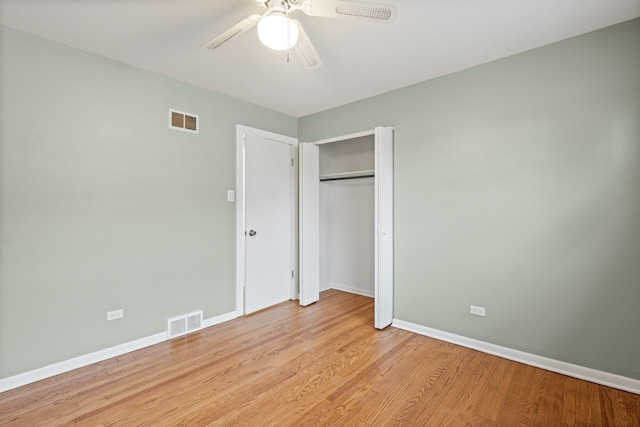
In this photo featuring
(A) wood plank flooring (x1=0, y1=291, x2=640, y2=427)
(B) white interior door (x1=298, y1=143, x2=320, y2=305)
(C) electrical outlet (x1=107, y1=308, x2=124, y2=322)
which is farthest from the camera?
(B) white interior door (x1=298, y1=143, x2=320, y2=305)

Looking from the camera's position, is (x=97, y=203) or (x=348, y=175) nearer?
(x=97, y=203)

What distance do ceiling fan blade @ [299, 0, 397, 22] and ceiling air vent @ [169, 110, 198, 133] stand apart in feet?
6.29

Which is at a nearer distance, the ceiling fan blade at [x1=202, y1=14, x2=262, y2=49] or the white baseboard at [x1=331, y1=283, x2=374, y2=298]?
the ceiling fan blade at [x1=202, y1=14, x2=262, y2=49]

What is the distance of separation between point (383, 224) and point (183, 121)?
7.61ft

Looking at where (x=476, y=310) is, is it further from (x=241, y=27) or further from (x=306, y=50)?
(x=241, y=27)

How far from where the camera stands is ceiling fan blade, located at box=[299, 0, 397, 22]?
1485 millimetres

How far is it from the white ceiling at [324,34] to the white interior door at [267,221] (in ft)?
3.16

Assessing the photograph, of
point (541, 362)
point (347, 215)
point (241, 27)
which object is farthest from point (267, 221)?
point (541, 362)

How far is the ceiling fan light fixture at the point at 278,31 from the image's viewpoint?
1.56 metres

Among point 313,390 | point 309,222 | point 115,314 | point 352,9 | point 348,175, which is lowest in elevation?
point 313,390

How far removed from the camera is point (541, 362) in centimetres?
242

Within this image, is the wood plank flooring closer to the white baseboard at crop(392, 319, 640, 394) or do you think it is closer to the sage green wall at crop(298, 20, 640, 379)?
the white baseboard at crop(392, 319, 640, 394)

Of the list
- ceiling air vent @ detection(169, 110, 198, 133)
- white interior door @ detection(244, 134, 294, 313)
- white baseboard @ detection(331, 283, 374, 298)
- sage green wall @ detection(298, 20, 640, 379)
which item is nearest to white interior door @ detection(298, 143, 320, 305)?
white interior door @ detection(244, 134, 294, 313)

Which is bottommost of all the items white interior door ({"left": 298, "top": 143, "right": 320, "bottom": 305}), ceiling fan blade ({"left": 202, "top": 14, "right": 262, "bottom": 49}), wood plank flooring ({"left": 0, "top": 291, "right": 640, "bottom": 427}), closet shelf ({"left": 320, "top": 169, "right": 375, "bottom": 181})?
wood plank flooring ({"left": 0, "top": 291, "right": 640, "bottom": 427})
